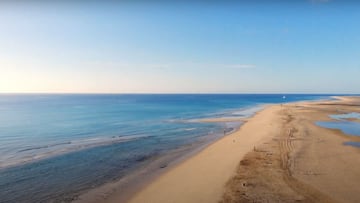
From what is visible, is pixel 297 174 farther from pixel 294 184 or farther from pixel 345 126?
pixel 345 126

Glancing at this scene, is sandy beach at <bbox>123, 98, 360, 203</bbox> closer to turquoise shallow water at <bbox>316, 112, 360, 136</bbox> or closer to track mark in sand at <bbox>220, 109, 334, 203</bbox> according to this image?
track mark in sand at <bbox>220, 109, 334, 203</bbox>

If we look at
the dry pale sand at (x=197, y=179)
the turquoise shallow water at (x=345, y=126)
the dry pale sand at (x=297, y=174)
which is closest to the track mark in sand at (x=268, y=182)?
the dry pale sand at (x=297, y=174)

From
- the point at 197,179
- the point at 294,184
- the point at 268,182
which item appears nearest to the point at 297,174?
the point at 294,184

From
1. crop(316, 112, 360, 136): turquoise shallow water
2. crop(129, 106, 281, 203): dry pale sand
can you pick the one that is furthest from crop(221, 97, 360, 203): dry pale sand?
crop(316, 112, 360, 136): turquoise shallow water

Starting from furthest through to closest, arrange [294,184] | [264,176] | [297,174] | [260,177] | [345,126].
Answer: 1. [345,126]
2. [297,174]
3. [264,176]
4. [260,177]
5. [294,184]

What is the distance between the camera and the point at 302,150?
19.7 meters

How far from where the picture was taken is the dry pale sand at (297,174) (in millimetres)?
11203

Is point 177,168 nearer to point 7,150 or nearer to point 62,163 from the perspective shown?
point 62,163

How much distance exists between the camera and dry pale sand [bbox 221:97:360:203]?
11.2 m

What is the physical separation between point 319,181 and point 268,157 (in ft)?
15.8

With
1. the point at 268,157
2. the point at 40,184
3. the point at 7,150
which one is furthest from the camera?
the point at 7,150

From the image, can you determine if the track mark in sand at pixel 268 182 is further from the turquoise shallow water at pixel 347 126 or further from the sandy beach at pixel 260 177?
the turquoise shallow water at pixel 347 126

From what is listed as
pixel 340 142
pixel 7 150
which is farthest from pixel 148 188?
pixel 340 142

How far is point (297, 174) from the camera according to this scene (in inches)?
550
